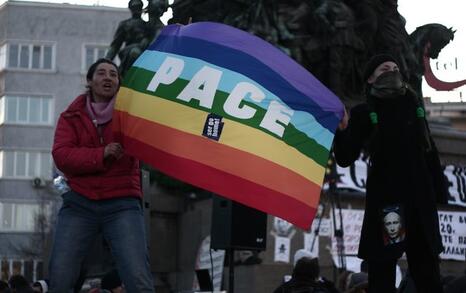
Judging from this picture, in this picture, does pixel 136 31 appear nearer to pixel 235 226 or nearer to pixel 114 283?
pixel 235 226

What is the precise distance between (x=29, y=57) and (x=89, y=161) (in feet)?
184

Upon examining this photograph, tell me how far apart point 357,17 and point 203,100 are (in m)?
20.2

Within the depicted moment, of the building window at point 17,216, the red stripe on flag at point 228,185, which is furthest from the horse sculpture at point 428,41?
the building window at point 17,216

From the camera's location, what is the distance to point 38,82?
62.0 metres

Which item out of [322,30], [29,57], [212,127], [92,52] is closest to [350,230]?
[322,30]

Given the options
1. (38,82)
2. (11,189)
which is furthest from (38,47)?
(11,189)

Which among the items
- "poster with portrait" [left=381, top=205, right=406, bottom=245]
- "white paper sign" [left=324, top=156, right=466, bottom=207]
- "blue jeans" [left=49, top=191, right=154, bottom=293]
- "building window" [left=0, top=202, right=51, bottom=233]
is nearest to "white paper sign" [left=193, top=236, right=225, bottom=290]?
"white paper sign" [left=324, top=156, right=466, bottom=207]

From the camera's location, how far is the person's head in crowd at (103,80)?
7.32 meters

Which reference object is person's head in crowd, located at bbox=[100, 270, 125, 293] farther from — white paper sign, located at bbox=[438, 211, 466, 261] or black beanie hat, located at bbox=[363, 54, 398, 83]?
white paper sign, located at bbox=[438, 211, 466, 261]

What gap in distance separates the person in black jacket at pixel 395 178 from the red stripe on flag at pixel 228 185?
58 centimetres

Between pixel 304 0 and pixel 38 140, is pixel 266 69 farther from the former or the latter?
pixel 38 140

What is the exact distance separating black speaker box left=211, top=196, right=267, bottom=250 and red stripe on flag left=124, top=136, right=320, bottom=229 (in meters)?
5.65

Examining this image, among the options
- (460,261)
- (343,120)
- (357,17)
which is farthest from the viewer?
(357,17)

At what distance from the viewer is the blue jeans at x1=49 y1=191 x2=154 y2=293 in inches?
268
